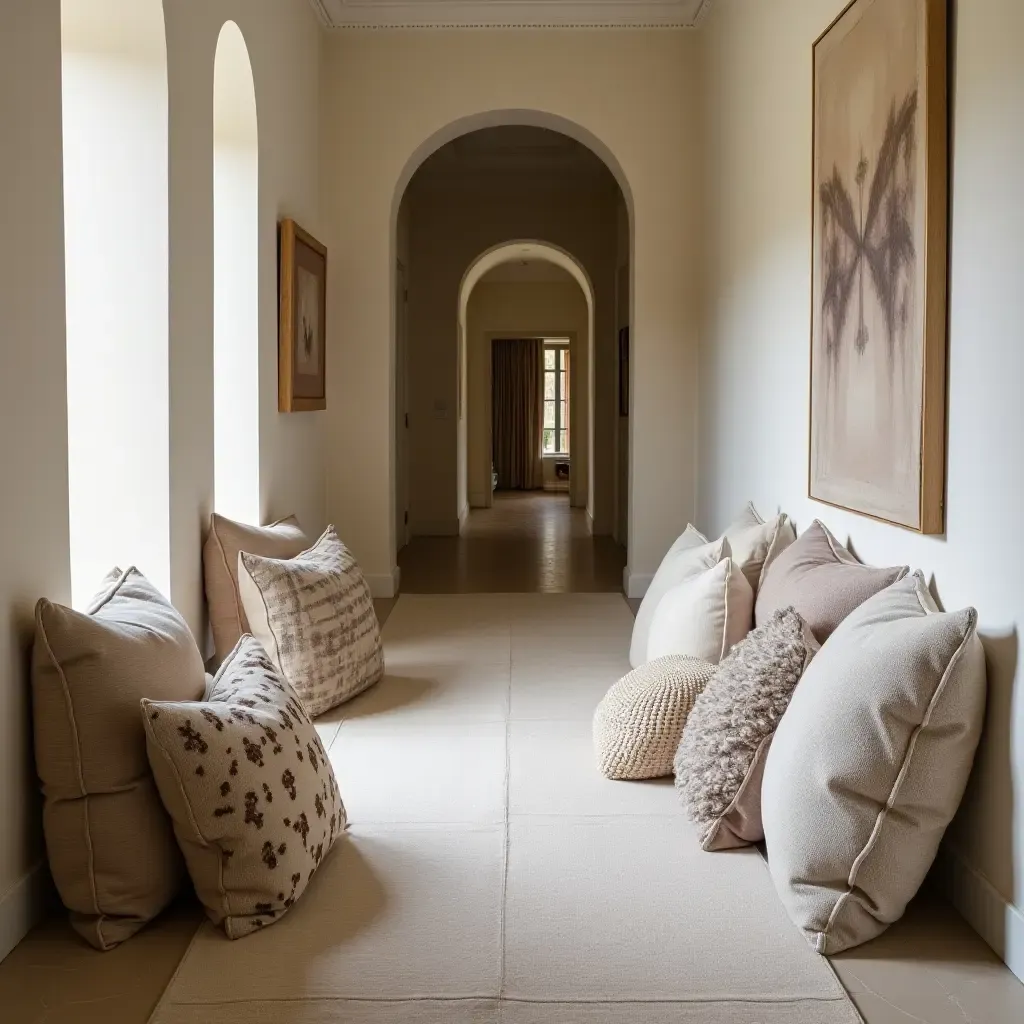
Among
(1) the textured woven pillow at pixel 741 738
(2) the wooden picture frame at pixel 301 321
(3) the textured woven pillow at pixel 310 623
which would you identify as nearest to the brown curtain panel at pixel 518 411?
(2) the wooden picture frame at pixel 301 321

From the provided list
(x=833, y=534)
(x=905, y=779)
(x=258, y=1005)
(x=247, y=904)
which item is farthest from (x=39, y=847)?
(x=833, y=534)

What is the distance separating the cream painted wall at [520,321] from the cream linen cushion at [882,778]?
1005cm

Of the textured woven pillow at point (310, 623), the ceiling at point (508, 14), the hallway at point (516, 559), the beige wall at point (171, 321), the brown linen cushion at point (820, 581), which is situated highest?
the ceiling at point (508, 14)

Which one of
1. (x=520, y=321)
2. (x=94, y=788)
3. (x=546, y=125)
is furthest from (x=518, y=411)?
(x=94, y=788)

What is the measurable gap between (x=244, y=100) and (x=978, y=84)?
279 cm

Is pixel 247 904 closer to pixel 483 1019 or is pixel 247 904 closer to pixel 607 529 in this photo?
pixel 483 1019

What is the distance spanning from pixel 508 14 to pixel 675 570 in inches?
122

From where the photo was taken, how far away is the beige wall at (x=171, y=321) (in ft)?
6.73

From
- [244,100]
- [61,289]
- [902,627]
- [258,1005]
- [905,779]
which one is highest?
[244,100]

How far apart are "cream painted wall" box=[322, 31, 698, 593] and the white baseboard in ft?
12.3

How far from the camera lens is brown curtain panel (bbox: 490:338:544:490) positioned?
1548cm

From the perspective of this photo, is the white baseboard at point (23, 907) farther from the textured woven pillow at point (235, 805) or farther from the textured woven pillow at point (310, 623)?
the textured woven pillow at point (310, 623)

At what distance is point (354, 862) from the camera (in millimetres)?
2387

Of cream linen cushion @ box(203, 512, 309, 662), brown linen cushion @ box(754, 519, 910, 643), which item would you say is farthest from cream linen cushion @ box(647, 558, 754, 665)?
cream linen cushion @ box(203, 512, 309, 662)
